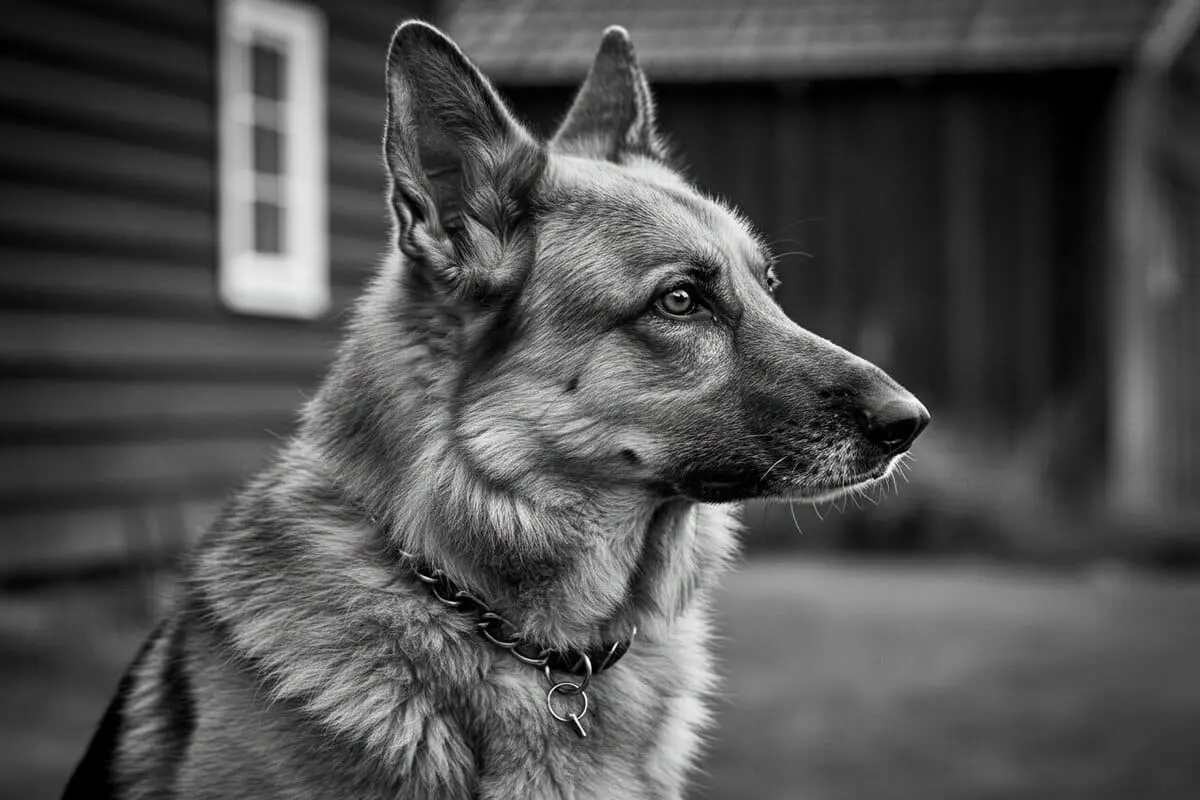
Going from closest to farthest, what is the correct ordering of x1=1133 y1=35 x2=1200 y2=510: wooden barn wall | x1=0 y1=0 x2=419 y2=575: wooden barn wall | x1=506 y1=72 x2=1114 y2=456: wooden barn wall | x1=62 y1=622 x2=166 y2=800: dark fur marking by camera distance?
x1=62 y1=622 x2=166 y2=800: dark fur marking → x1=0 y1=0 x2=419 y2=575: wooden barn wall → x1=1133 y1=35 x2=1200 y2=510: wooden barn wall → x1=506 y1=72 x2=1114 y2=456: wooden barn wall

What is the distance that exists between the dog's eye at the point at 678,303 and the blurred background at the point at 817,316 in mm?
1657

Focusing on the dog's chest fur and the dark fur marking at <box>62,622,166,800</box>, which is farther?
the dark fur marking at <box>62,622,166,800</box>

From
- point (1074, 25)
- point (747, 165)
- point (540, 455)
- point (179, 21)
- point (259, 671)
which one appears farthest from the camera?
point (747, 165)

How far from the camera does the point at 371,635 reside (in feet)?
7.86

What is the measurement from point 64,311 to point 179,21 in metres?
1.94

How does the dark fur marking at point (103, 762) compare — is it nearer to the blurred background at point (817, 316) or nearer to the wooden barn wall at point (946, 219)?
the blurred background at point (817, 316)

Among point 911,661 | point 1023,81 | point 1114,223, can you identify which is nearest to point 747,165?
point 1023,81

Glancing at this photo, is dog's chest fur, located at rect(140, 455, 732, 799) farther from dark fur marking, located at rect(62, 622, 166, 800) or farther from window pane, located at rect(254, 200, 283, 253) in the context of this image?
window pane, located at rect(254, 200, 283, 253)

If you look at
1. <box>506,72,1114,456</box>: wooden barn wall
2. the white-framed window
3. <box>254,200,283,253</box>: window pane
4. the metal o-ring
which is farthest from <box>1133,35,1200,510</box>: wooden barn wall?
the metal o-ring

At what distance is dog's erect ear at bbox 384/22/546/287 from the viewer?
2.40 m

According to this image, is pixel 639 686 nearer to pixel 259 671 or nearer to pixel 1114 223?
pixel 259 671

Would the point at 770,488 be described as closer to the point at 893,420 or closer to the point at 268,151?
the point at 893,420

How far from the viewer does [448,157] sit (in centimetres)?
256

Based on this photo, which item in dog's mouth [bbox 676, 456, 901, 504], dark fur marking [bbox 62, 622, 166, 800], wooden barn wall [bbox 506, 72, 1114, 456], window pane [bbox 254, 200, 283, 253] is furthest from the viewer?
wooden barn wall [bbox 506, 72, 1114, 456]
